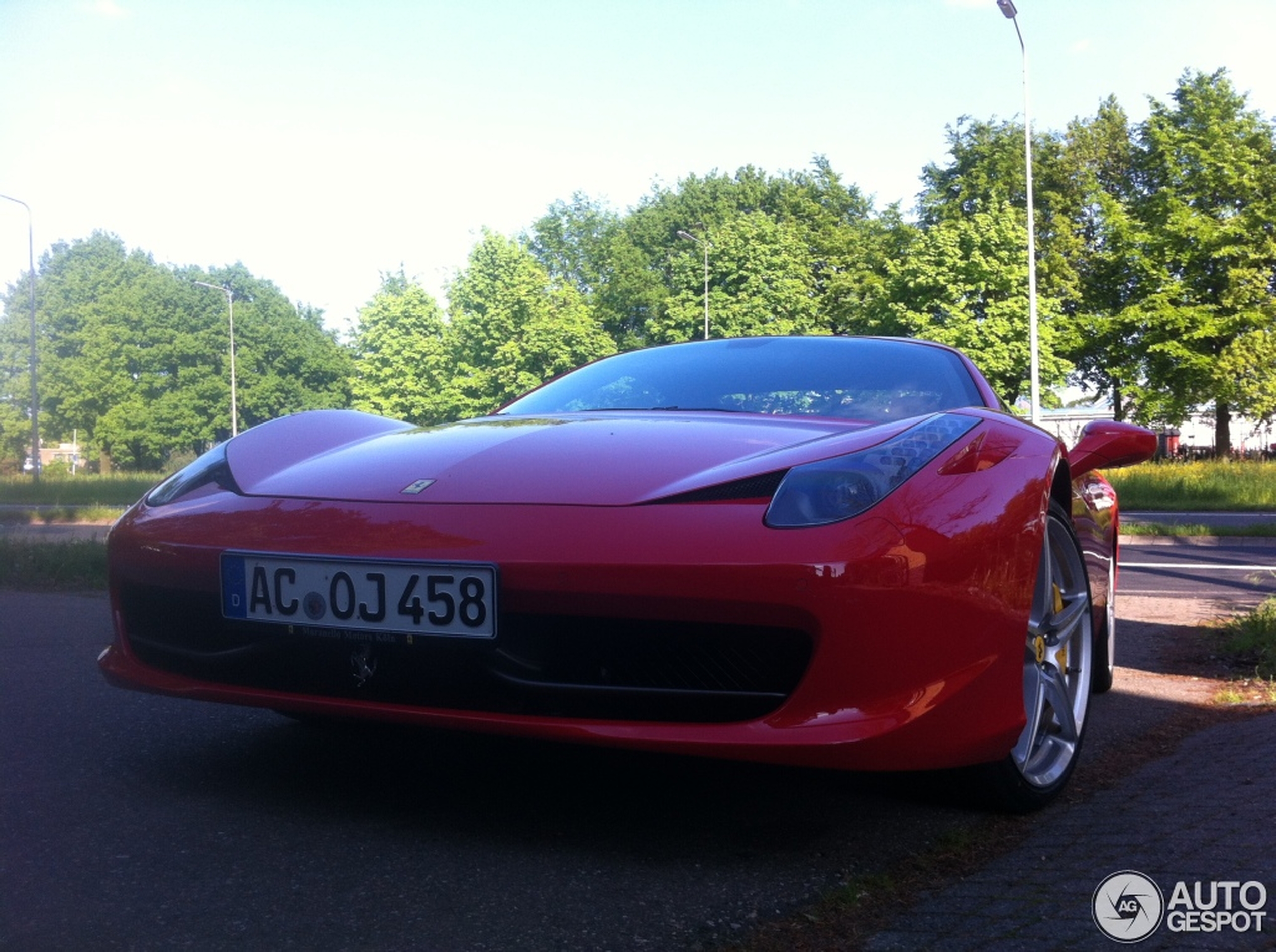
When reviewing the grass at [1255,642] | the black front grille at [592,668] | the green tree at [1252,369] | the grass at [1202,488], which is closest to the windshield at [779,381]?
the black front grille at [592,668]

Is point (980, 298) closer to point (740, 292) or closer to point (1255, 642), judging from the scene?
point (740, 292)

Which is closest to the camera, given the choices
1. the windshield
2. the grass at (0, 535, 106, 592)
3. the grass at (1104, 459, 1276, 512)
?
the windshield

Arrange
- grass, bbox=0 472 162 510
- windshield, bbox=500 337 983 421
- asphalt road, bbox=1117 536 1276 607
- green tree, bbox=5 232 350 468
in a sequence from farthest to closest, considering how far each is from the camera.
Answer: green tree, bbox=5 232 350 468
grass, bbox=0 472 162 510
asphalt road, bbox=1117 536 1276 607
windshield, bbox=500 337 983 421

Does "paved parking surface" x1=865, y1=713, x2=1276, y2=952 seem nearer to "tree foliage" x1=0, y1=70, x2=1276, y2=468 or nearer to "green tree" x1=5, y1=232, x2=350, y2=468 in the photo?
"tree foliage" x1=0, y1=70, x2=1276, y2=468

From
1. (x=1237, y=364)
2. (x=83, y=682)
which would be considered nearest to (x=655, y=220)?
(x=1237, y=364)

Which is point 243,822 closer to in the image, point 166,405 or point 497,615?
point 497,615

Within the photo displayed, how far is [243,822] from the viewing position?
2504mm

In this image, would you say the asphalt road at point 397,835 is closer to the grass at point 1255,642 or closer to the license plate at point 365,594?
the license plate at point 365,594

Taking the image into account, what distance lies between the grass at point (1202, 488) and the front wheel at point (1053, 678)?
18321mm

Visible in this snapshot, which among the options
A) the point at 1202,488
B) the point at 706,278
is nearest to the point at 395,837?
the point at 1202,488

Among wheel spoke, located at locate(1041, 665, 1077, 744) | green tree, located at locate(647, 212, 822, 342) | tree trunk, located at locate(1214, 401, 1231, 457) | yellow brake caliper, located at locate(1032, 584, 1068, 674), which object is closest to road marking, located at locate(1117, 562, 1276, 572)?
yellow brake caliper, located at locate(1032, 584, 1068, 674)

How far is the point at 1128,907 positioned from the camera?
77.9 inches

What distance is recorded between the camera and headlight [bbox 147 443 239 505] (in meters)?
2.86

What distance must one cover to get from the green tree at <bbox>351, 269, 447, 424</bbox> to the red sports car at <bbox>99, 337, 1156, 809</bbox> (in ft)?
145
